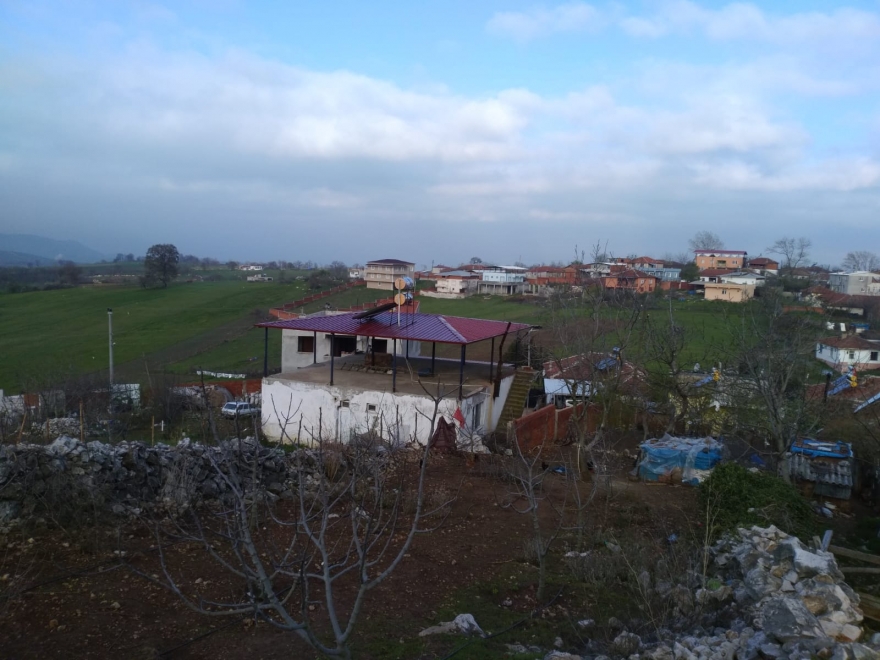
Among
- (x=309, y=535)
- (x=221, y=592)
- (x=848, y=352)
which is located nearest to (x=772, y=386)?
(x=221, y=592)

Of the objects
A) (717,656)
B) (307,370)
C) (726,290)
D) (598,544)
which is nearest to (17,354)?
(307,370)

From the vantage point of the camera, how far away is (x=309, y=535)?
392 cm

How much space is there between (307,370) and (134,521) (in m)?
10.5

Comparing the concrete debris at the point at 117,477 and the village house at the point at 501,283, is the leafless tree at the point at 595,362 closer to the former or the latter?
the concrete debris at the point at 117,477

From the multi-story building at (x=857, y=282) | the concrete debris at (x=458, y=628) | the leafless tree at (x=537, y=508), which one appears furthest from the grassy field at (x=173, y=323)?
the multi-story building at (x=857, y=282)

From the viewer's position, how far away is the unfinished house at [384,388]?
15547 mm

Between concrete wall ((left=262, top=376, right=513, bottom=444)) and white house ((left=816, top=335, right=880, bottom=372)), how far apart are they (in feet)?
78.1

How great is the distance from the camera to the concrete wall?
15.4m

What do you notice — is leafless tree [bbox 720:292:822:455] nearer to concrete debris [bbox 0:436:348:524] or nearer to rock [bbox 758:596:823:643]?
rock [bbox 758:596:823:643]

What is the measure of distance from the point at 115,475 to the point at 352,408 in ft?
24.0

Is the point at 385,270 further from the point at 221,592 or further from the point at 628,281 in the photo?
the point at 221,592

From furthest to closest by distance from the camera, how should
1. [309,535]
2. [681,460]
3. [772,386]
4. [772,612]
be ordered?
[681,460] → [772,386] → [772,612] → [309,535]

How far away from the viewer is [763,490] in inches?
Answer: 368

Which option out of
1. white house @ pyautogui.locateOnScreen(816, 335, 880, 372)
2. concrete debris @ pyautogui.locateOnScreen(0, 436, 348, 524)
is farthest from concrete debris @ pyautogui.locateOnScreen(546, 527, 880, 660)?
white house @ pyautogui.locateOnScreen(816, 335, 880, 372)
